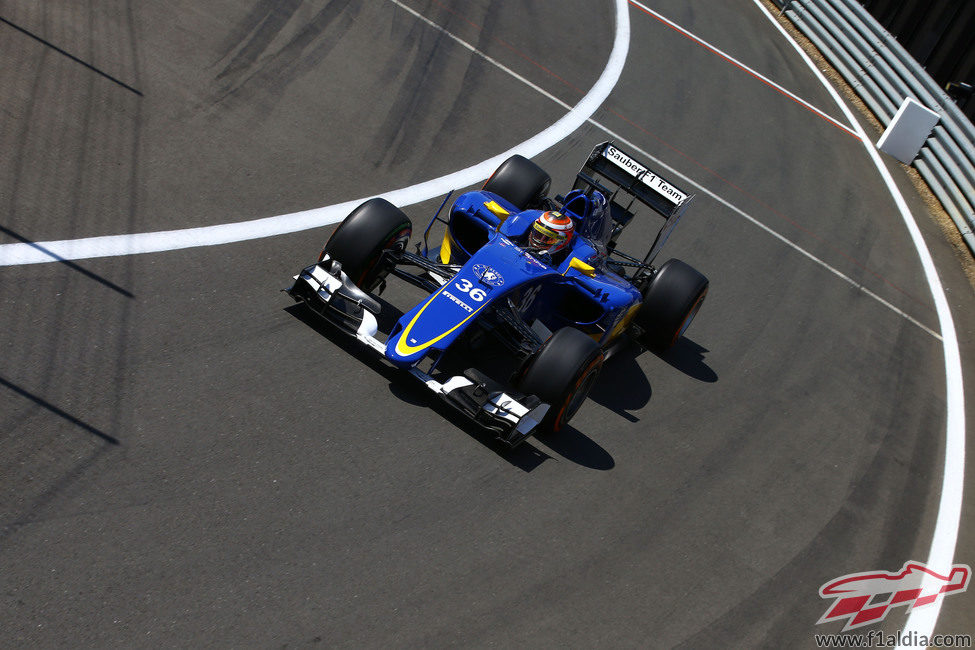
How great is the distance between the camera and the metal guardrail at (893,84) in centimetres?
1767

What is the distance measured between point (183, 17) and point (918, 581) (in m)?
11.6

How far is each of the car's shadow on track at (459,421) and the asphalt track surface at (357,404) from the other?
38mm

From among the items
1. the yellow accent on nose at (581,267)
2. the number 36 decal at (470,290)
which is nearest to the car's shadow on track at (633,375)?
the yellow accent on nose at (581,267)

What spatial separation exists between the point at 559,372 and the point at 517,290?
1.08 m

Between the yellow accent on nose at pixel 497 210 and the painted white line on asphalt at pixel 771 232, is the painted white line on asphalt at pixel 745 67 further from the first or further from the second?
the yellow accent on nose at pixel 497 210

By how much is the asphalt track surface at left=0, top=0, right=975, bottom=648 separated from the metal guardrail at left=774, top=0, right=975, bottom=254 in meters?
2.89

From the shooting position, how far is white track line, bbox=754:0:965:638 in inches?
350

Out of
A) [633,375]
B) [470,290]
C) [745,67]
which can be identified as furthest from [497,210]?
[745,67]

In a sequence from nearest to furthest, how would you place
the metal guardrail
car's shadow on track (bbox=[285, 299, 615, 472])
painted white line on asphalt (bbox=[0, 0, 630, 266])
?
1. car's shadow on track (bbox=[285, 299, 615, 472])
2. painted white line on asphalt (bbox=[0, 0, 630, 266])
3. the metal guardrail

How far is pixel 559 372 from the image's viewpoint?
8.26m

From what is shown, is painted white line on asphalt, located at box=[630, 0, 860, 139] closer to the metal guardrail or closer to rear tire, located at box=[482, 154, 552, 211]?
the metal guardrail

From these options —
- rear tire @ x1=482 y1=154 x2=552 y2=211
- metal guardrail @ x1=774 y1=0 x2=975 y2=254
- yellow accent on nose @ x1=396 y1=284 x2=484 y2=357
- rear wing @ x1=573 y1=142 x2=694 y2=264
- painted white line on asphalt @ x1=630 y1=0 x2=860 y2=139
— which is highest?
metal guardrail @ x1=774 y1=0 x2=975 y2=254

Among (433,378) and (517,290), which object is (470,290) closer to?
(517,290)

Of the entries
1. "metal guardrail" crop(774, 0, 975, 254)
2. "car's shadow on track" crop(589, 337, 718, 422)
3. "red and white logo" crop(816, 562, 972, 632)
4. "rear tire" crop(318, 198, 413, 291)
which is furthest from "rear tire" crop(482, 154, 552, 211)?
"metal guardrail" crop(774, 0, 975, 254)
